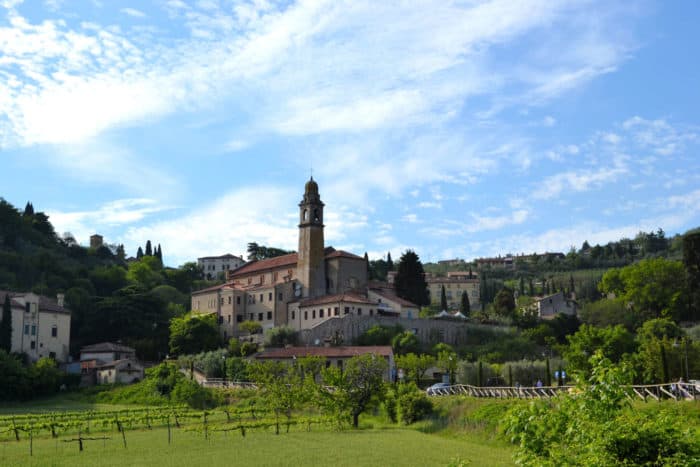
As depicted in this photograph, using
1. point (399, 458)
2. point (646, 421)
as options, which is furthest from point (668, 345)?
point (646, 421)

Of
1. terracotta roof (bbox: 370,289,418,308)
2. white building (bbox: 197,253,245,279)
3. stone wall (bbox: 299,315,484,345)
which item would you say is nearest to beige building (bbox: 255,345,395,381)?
stone wall (bbox: 299,315,484,345)

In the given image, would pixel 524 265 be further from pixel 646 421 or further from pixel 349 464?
pixel 646 421

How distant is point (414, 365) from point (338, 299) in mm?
16932

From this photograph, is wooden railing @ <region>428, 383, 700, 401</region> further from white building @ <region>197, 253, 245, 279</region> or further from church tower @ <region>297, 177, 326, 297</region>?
white building @ <region>197, 253, 245, 279</region>

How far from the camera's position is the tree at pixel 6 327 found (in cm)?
6900

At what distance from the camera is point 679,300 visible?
86.4 meters

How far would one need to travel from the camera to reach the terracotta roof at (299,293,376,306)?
7581cm

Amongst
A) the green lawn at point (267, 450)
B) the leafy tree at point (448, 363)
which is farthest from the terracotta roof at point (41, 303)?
the leafy tree at point (448, 363)

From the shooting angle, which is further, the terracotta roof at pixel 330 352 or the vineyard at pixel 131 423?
the terracotta roof at pixel 330 352

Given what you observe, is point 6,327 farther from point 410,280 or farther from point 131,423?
point 410,280

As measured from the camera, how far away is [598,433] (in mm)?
12680

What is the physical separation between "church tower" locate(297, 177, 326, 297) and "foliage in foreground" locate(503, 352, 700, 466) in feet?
233

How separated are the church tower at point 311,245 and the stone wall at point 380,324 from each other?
11.0 metres

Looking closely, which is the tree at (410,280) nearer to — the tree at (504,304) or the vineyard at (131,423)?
the tree at (504,304)
